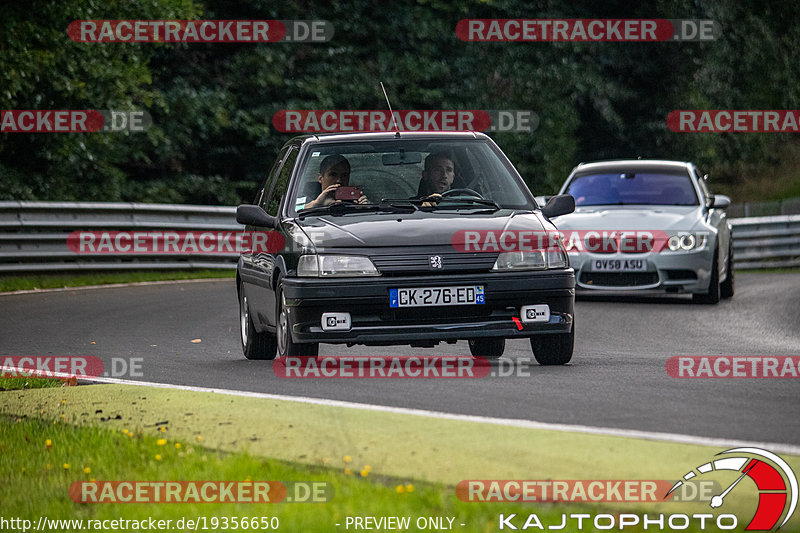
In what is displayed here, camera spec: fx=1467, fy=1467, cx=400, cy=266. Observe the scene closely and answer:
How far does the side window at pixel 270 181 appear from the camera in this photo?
1138 cm

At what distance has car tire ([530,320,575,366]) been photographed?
9.85 metres

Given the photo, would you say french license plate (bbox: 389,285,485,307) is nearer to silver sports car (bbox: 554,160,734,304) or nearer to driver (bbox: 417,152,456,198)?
driver (bbox: 417,152,456,198)

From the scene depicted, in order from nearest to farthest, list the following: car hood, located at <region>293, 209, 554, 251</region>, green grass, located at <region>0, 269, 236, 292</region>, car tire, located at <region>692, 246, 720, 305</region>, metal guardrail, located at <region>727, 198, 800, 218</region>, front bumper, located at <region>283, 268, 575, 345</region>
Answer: front bumper, located at <region>283, 268, 575, 345</region> < car hood, located at <region>293, 209, 554, 251</region> < car tire, located at <region>692, 246, 720, 305</region> < green grass, located at <region>0, 269, 236, 292</region> < metal guardrail, located at <region>727, 198, 800, 218</region>

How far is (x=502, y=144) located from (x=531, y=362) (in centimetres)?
2496

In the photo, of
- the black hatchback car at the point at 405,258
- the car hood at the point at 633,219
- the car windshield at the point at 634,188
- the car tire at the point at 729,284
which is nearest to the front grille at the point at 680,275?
the car hood at the point at 633,219

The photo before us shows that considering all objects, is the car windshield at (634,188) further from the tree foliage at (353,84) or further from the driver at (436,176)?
the tree foliage at (353,84)

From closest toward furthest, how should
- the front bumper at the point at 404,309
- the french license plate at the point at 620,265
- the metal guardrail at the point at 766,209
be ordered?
→ the front bumper at the point at 404,309, the french license plate at the point at 620,265, the metal guardrail at the point at 766,209

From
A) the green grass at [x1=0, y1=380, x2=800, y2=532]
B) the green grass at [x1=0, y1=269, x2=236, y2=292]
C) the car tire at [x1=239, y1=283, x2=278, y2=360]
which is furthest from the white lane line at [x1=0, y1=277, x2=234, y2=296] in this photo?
the green grass at [x1=0, y1=380, x2=800, y2=532]

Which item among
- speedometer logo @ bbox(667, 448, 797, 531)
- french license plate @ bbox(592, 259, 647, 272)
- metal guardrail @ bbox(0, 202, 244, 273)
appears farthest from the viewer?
metal guardrail @ bbox(0, 202, 244, 273)

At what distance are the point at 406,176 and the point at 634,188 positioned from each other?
7.61 meters

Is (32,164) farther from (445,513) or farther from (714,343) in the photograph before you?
(445,513)

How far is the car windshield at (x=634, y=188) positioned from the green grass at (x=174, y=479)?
35.3 feet

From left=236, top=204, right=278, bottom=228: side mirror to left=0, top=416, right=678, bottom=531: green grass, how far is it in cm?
282

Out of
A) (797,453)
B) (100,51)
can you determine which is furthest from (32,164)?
(797,453)
